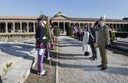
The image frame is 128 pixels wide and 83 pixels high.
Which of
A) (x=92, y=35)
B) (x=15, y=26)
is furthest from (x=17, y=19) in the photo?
(x=92, y=35)

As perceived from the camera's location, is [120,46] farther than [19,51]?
Yes

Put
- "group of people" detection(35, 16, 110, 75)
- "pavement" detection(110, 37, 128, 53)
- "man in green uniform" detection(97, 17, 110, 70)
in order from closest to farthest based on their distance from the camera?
"group of people" detection(35, 16, 110, 75) → "man in green uniform" detection(97, 17, 110, 70) → "pavement" detection(110, 37, 128, 53)

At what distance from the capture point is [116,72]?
28.3ft

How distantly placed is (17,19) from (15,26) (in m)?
3.92

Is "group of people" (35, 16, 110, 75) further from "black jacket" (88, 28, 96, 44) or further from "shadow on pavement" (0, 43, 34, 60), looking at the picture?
"shadow on pavement" (0, 43, 34, 60)

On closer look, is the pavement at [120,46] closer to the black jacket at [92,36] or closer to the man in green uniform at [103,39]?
the black jacket at [92,36]

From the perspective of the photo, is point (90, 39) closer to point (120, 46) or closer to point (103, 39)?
point (103, 39)

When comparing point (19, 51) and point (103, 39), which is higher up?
point (103, 39)

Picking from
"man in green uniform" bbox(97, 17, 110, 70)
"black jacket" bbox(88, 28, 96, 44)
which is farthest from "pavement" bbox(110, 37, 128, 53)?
"man in green uniform" bbox(97, 17, 110, 70)

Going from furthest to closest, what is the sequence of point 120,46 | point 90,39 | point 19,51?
point 120,46, point 19,51, point 90,39

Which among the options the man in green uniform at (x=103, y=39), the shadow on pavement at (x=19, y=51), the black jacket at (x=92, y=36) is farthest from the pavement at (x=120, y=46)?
the man in green uniform at (x=103, y=39)

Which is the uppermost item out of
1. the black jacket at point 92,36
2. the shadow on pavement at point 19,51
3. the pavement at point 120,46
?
the black jacket at point 92,36

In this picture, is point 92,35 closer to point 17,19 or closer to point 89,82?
point 89,82

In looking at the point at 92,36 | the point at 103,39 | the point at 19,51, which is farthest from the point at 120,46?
the point at 103,39
